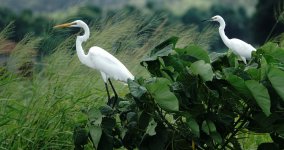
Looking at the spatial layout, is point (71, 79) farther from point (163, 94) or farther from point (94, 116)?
point (163, 94)

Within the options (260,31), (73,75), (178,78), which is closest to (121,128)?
(178,78)

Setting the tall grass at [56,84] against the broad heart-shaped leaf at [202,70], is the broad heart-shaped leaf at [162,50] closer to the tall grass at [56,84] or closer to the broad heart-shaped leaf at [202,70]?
the broad heart-shaped leaf at [202,70]

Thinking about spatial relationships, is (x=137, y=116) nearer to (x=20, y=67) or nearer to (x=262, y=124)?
(x=262, y=124)

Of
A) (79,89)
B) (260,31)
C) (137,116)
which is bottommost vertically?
(260,31)

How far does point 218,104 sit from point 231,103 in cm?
7

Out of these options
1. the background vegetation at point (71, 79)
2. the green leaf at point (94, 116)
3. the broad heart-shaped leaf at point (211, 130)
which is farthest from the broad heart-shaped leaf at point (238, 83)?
the green leaf at point (94, 116)

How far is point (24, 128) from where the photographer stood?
4.48 m

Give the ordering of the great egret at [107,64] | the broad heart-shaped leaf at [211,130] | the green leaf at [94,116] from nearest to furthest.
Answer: the broad heart-shaped leaf at [211,130] < the green leaf at [94,116] < the great egret at [107,64]

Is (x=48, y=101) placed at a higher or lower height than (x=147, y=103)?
lower

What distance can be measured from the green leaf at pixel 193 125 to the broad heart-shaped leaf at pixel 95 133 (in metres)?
0.48

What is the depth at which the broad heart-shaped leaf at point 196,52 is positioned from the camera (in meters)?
4.05

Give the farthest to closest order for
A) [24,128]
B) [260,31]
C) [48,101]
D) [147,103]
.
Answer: [260,31] → [48,101] → [24,128] → [147,103]

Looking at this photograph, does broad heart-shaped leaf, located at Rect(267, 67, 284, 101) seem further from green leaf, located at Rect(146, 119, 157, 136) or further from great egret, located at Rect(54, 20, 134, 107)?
great egret, located at Rect(54, 20, 134, 107)

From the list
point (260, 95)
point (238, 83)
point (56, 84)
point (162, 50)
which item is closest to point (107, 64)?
point (56, 84)
